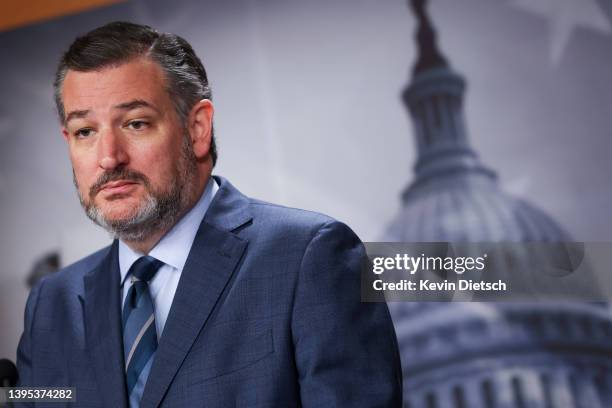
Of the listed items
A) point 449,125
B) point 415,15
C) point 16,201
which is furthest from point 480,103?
point 16,201

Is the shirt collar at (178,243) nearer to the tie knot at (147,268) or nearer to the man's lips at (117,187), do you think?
the tie knot at (147,268)

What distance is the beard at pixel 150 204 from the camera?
1.27 m

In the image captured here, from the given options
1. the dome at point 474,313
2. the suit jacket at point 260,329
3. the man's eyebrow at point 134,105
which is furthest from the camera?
the dome at point 474,313

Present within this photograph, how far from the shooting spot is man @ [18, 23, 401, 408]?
46.2 inches

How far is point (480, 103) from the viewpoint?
2.25m

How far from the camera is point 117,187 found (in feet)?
4.15

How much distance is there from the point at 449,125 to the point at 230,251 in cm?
118

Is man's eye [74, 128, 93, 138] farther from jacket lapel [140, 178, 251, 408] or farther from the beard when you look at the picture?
jacket lapel [140, 178, 251, 408]

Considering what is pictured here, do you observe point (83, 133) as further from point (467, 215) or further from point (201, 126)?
point (467, 215)

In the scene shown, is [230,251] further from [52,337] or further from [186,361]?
[52,337]

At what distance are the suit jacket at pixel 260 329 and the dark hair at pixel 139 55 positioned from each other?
0.62 feet

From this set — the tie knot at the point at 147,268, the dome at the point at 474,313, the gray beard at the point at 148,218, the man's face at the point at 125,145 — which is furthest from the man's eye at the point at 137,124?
the dome at the point at 474,313

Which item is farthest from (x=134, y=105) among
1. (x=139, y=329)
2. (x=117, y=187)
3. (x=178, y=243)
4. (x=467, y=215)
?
(x=467, y=215)

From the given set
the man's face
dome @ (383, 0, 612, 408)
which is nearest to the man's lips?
the man's face
